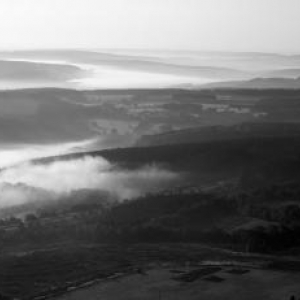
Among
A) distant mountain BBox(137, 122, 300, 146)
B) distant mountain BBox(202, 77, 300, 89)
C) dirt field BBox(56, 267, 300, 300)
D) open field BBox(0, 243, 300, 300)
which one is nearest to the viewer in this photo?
dirt field BBox(56, 267, 300, 300)

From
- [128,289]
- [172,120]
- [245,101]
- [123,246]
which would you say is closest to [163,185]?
[123,246]

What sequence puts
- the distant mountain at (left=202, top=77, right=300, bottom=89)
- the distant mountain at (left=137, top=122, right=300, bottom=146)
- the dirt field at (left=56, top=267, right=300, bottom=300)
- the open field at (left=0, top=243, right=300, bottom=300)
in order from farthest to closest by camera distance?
1. the distant mountain at (left=202, top=77, right=300, bottom=89)
2. the distant mountain at (left=137, top=122, right=300, bottom=146)
3. the open field at (left=0, top=243, right=300, bottom=300)
4. the dirt field at (left=56, top=267, right=300, bottom=300)

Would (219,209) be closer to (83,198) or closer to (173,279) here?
(83,198)

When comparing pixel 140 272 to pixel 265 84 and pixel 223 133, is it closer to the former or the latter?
pixel 223 133

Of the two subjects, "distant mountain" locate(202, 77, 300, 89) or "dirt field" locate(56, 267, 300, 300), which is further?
"distant mountain" locate(202, 77, 300, 89)

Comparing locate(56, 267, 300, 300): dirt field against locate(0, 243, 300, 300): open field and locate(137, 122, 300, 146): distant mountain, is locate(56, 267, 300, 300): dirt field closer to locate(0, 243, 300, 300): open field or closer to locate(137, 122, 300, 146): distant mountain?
locate(0, 243, 300, 300): open field

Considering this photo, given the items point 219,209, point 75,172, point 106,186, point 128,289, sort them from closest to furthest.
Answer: point 128,289 → point 219,209 → point 106,186 → point 75,172

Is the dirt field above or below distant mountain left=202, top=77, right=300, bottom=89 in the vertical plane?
below

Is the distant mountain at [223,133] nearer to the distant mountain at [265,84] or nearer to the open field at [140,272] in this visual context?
the open field at [140,272]

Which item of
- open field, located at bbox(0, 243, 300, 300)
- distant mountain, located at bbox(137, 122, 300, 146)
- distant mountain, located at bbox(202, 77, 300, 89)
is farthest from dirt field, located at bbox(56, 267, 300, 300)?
distant mountain, located at bbox(202, 77, 300, 89)

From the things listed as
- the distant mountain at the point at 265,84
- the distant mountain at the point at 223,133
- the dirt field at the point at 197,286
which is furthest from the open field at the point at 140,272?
the distant mountain at the point at 265,84

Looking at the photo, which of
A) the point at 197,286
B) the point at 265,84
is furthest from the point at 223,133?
the point at 265,84
